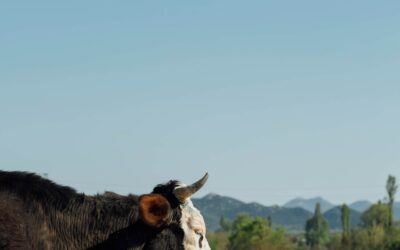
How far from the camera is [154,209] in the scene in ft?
40.6

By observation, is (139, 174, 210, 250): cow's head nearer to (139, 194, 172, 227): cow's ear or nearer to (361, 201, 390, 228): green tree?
(139, 194, 172, 227): cow's ear

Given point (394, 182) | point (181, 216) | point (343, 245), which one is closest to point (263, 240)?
point (343, 245)

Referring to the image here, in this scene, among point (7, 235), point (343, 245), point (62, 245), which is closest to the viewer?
point (7, 235)

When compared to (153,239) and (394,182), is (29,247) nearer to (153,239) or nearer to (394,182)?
(153,239)

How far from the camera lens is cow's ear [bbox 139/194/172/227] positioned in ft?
40.1

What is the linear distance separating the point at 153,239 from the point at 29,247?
1.87 meters

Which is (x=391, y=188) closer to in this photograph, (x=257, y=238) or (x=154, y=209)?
(x=257, y=238)

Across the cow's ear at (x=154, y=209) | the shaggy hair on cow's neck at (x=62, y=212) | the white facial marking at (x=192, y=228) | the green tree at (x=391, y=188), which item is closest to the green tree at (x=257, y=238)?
the green tree at (x=391, y=188)

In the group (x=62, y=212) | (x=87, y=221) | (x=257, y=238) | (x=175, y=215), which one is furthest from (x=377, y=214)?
(x=62, y=212)

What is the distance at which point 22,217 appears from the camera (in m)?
11.4

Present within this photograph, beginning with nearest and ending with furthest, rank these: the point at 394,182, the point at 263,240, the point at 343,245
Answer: the point at 263,240
the point at 343,245
the point at 394,182

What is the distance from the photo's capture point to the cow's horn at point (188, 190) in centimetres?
1239

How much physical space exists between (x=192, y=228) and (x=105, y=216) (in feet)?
3.84

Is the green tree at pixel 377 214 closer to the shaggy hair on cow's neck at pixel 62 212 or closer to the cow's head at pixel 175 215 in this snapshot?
the cow's head at pixel 175 215
